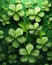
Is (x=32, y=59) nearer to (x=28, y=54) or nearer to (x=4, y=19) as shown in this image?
(x=28, y=54)

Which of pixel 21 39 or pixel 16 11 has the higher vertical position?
pixel 16 11

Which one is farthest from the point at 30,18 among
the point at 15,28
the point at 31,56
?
the point at 31,56

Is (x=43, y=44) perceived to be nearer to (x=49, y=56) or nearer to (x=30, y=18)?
(x=49, y=56)

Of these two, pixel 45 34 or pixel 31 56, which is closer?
pixel 31 56

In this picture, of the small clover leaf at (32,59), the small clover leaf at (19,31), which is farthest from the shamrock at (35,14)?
the small clover leaf at (32,59)

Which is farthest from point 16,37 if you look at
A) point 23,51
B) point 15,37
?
point 23,51

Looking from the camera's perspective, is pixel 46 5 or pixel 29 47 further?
pixel 46 5
